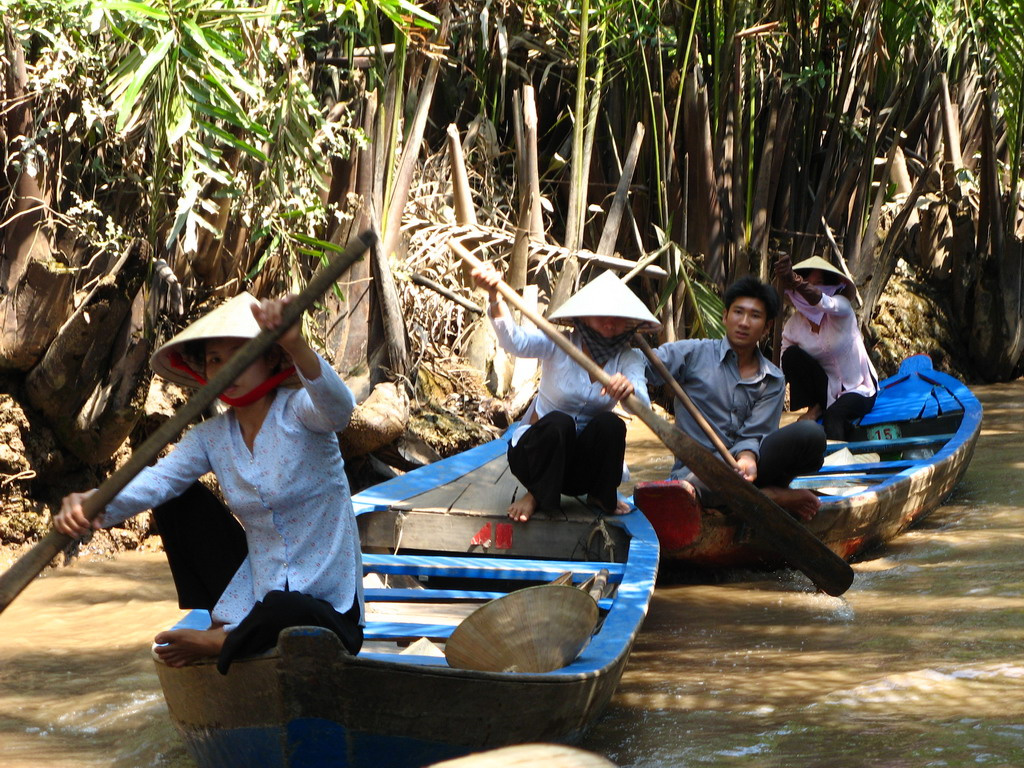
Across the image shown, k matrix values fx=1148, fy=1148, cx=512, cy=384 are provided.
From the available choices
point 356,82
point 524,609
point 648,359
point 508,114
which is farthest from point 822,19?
point 524,609

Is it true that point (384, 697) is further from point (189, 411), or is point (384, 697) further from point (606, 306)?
point (606, 306)

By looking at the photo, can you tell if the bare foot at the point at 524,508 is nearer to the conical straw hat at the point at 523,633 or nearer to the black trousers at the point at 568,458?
the black trousers at the point at 568,458

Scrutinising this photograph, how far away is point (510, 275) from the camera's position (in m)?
7.09

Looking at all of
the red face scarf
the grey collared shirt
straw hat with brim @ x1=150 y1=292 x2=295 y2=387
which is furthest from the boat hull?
the grey collared shirt

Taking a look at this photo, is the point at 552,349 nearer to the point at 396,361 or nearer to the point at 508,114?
the point at 396,361

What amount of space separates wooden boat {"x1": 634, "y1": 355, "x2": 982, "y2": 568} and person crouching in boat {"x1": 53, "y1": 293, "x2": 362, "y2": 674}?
1785mm

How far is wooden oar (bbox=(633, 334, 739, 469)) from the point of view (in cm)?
428

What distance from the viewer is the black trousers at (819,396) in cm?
599

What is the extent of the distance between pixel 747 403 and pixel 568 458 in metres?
0.87

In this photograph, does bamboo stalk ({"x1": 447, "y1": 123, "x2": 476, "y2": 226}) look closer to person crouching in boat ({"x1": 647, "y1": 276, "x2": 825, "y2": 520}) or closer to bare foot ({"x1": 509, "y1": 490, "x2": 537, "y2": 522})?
person crouching in boat ({"x1": 647, "y1": 276, "x2": 825, "y2": 520})

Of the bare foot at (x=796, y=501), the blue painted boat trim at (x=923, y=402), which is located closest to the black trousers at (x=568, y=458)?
the bare foot at (x=796, y=501)

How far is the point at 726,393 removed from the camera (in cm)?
453

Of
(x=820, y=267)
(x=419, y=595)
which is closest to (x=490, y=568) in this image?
(x=419, y=595)

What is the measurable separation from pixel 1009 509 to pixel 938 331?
3995mm
